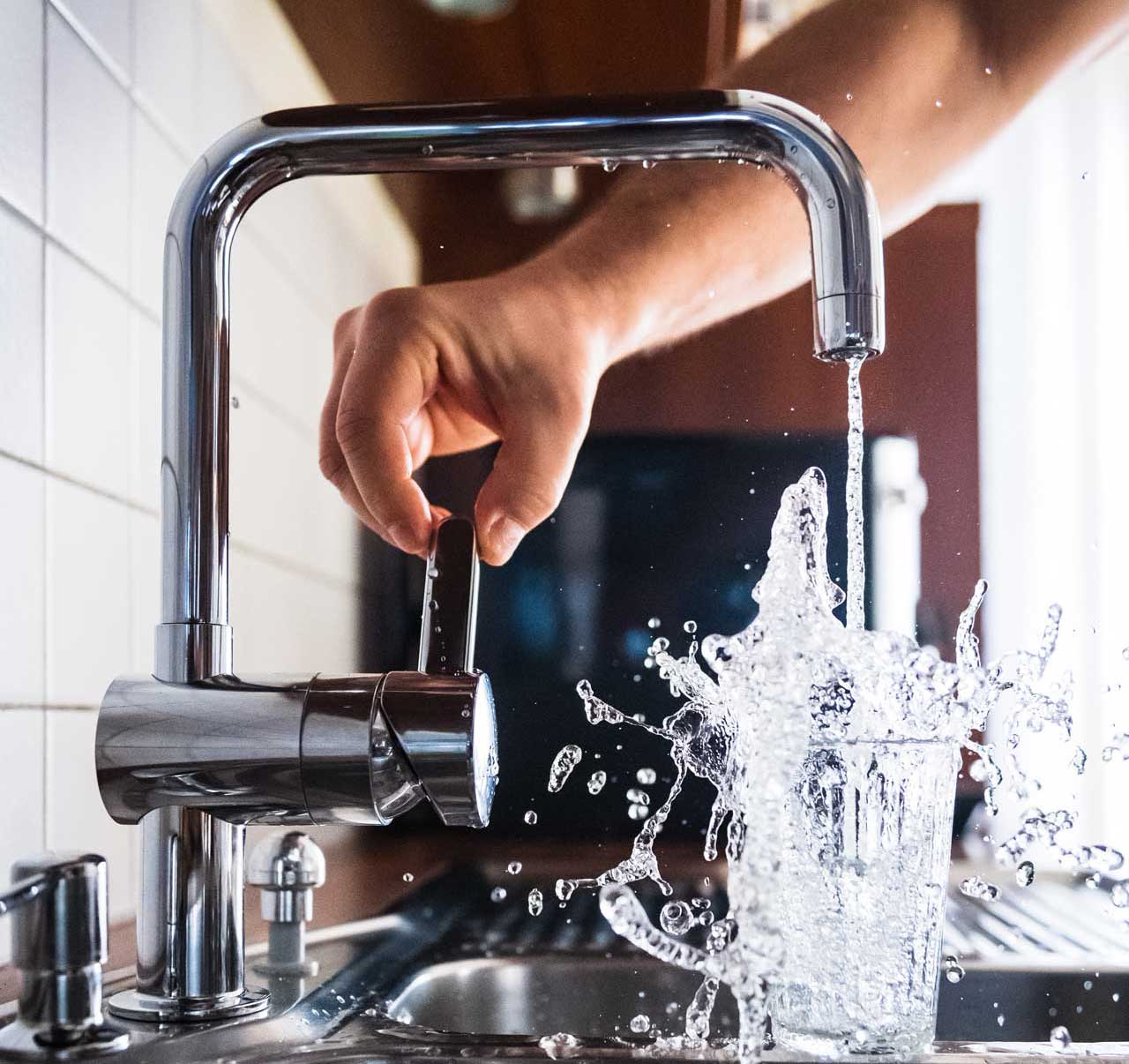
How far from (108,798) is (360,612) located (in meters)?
0.45

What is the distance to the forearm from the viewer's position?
89cm

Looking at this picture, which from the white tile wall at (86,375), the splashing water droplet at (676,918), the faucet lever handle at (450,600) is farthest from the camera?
the splashing water droplet at (676,918)

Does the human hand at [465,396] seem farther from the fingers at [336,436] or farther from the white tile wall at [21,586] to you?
the white tile wall at [21,586]

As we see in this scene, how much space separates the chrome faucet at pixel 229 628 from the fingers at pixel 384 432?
0.08 m

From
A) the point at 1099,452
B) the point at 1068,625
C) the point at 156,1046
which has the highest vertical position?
the point at 1099,452

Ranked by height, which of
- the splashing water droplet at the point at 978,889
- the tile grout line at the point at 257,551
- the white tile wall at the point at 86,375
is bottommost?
the splashing water droplet at the point at 978,889

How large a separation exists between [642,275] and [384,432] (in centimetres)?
29

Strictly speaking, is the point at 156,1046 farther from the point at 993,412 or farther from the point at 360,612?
the point at 993,412

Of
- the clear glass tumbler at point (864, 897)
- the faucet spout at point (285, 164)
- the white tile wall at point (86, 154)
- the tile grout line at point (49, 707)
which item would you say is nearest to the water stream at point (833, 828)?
the clear glass tumbler at point (864, 897)

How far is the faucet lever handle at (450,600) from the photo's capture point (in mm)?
584

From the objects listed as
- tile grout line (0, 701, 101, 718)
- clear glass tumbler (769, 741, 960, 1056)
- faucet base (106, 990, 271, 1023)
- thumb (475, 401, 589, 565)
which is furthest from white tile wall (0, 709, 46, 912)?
clear glass tumbler (769, 741, 960, 1056)

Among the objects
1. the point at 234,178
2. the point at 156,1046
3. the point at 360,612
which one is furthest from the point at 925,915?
the point at 360,612

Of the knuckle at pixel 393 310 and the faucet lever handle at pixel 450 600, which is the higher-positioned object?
the knuckle at pixel 393 310

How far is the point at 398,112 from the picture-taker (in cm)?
55
